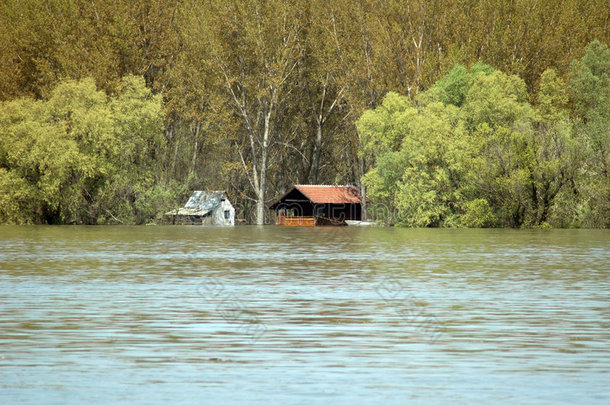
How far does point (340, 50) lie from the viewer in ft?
356

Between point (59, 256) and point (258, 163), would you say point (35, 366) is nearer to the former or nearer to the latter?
point (59, 256)

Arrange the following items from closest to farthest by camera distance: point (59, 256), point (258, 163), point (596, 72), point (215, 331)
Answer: point (215, 331), point (59, 256), point (596, 72), point (258, 163)

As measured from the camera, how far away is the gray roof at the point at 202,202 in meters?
111

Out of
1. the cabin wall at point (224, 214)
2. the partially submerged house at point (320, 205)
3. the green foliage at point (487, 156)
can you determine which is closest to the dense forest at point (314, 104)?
the green foliage at point (487, 156)

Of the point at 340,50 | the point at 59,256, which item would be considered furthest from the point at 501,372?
the point at 340,50

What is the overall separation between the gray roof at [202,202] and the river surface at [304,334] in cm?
7267

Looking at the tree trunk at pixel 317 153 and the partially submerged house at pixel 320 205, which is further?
the tree trunk at pixel 317 153

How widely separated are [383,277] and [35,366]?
19242 mm

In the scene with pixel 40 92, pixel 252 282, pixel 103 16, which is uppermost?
pixel 103 16

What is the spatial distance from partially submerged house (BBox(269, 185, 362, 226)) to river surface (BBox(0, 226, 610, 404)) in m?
70.9

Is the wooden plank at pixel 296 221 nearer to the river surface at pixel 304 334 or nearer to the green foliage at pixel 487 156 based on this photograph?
the green foliage at pixel 487 156

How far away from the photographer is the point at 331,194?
361 feet

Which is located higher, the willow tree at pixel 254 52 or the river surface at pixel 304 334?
the willow tree at pixel 254 52

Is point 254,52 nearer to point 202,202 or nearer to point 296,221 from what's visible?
point 202,202
